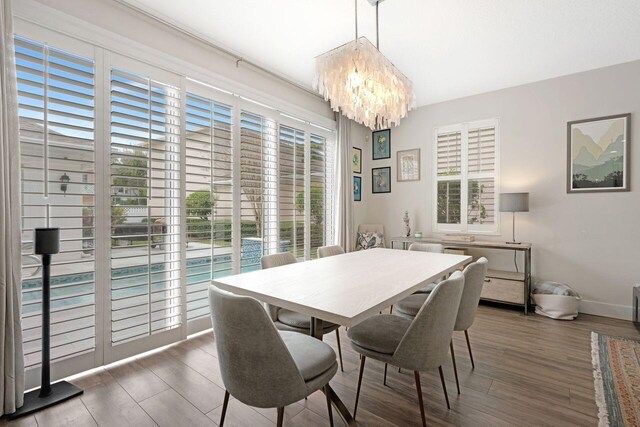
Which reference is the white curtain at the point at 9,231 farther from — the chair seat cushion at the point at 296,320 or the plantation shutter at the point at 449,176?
the plantation shutter at the point at 449,176

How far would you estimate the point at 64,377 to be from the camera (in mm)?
2102

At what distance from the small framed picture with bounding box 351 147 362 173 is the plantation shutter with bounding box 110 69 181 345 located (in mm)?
2898

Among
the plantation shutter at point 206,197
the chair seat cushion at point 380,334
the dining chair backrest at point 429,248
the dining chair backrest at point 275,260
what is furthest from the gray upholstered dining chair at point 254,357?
the dining chair backrest at point 429,248

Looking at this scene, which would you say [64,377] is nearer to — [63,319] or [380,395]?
[63,319]

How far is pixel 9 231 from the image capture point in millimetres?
1756

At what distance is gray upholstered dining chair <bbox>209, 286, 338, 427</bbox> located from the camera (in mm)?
1192

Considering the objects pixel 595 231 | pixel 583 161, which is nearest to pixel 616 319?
pixel 595 231

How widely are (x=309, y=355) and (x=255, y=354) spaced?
347 millimetres

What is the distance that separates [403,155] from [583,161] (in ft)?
7.14

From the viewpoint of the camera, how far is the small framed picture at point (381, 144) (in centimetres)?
499

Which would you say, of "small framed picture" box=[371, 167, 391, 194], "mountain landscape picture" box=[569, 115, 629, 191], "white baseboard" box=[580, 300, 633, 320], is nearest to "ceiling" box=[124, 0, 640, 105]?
"mountain landscape picture" box=[569, 115, 629, 191]

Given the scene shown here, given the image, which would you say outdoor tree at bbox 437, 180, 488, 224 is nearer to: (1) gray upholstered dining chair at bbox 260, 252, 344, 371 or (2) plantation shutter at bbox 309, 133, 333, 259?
(2) plantation shutter at bbox 309, 133, 333, 259

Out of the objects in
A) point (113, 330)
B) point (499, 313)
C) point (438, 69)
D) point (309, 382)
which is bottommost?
point (499, 313)

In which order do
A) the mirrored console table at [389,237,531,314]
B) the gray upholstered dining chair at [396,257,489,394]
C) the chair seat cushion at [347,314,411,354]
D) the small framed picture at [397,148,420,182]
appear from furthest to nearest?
the small framed picture at [397,148,420,182], the mirrored console table at [389,237,531,314], the gray upholstered dining chair at [396,257,489,394], the chair seat cushion at [347,314,411,354]
